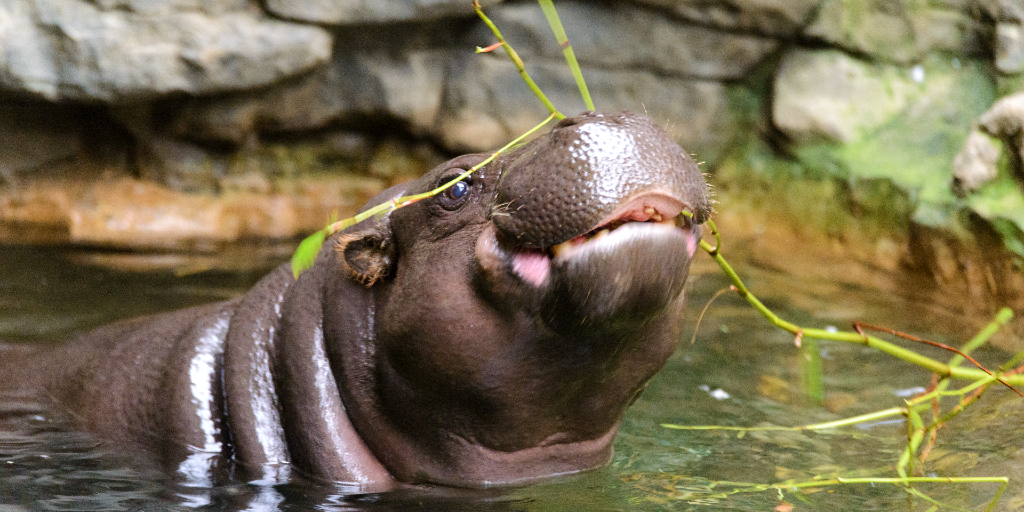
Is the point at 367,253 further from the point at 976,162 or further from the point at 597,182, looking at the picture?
the point at 976,162

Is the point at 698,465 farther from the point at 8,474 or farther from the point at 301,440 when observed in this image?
the point at 8,474

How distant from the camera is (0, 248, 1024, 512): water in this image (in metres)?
3.24

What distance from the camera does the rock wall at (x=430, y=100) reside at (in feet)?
23.7

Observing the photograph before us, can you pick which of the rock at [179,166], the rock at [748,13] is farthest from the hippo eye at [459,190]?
the rock at [748,13]

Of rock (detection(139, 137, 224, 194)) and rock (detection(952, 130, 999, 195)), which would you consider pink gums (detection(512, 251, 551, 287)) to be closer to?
rock (detection(952, 130, 999, 195))

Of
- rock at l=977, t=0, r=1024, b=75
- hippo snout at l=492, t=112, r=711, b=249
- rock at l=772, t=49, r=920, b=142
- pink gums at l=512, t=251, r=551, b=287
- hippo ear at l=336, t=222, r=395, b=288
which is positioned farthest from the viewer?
rock at l=772, t=49, r=920, b=142

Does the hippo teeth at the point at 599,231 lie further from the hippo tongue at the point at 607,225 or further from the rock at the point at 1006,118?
the rock at the point at 1006,118

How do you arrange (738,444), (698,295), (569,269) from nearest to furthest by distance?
(569,269), (738,444), (698,295)

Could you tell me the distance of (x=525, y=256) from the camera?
9.23ft

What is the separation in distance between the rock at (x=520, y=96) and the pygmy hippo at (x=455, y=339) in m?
5.09

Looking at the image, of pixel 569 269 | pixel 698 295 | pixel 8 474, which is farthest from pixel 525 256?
pixel 698 295

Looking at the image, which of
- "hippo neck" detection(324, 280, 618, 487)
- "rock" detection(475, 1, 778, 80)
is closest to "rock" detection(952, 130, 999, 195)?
"rock" detection(475, 1, 778, 80)

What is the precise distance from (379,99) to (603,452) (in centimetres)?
573

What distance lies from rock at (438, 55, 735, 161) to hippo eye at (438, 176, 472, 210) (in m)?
5.65
